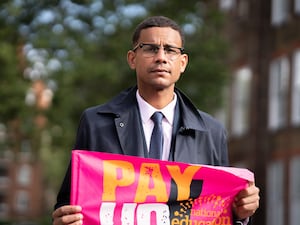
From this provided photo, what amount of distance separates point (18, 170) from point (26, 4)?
8328cm

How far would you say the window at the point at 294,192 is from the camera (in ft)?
85.2

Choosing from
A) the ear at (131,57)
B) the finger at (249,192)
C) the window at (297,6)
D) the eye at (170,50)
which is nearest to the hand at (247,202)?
the finger at (249,192)

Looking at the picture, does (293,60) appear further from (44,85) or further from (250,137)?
(44,85)

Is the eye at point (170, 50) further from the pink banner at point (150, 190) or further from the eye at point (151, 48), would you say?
the pink banner at point (150, 190)

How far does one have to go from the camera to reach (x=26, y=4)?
21.5 metres

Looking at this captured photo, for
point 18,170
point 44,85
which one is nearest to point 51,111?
point 44,85

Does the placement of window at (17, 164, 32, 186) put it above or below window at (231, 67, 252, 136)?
above

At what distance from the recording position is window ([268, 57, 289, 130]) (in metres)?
27.6

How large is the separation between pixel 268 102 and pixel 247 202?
2408cm

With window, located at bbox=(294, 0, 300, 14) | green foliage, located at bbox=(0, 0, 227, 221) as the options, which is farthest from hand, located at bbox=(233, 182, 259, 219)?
window, located at bbox=(294, 0, 300, 14)

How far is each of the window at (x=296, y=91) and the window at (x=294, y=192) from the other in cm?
123

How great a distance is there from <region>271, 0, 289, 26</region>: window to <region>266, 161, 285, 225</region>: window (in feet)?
14.1

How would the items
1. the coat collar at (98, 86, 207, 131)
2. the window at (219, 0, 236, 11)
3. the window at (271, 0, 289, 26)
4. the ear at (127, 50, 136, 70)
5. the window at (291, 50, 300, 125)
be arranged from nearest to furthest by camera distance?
the coat collar at (98, 86, 207, 131) < the ear at (127, 50, 136, 70) < the window at (291, 50, 300, 125) < the window at (271, 0, 289, 26) < the window at (219, 0, 236, 11)

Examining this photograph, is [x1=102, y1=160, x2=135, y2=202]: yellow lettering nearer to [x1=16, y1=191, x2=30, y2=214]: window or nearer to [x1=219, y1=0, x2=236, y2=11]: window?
[x1=219, y1=0, x2=236, y2=11]: window
